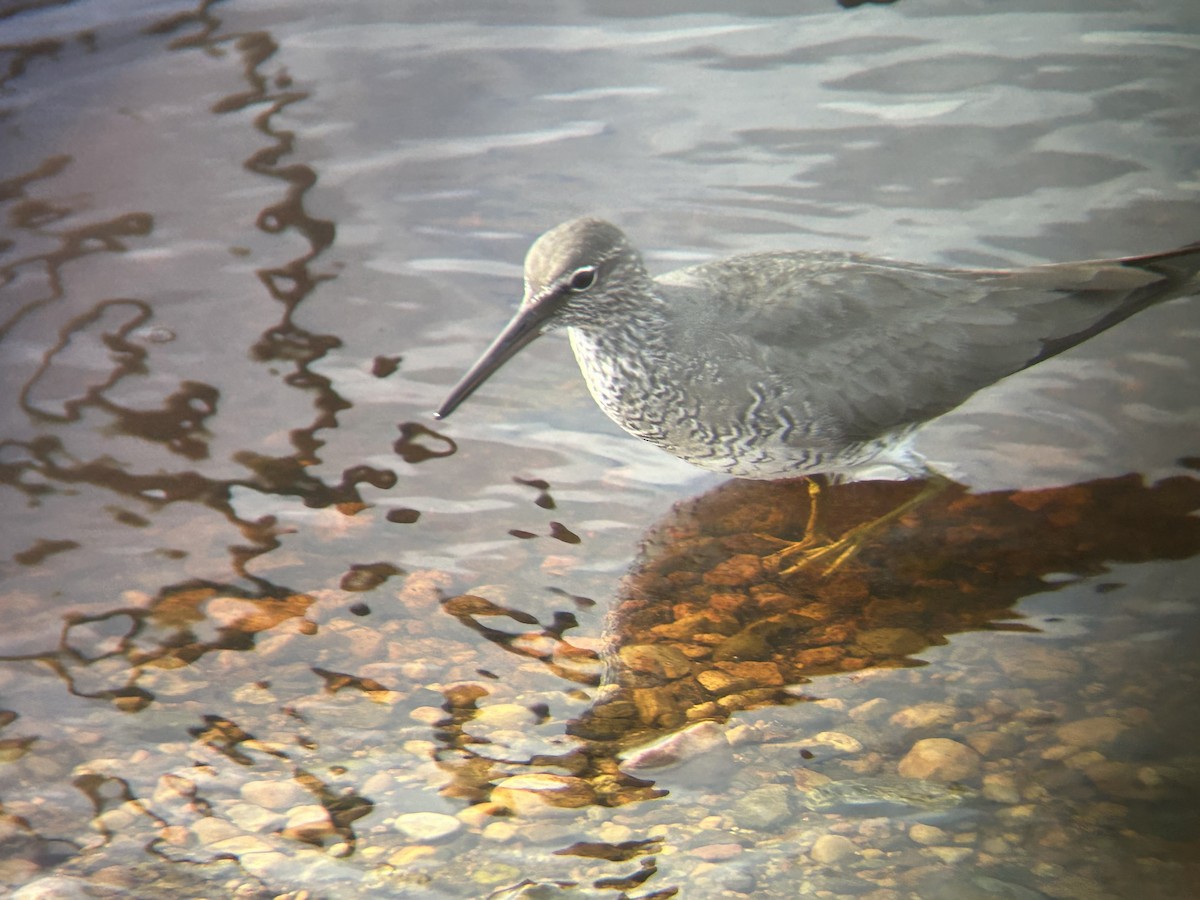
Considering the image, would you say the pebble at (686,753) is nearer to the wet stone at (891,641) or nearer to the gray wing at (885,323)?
the wet stone at (891,641)

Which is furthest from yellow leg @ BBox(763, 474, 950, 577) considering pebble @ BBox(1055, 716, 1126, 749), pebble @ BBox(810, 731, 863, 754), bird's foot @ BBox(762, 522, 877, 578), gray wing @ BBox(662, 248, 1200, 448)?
pebble @ BBox(1055, 716, 1126, 749)

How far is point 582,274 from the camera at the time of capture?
159 inches

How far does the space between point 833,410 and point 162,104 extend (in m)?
4.88

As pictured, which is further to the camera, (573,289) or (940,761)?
(573,289)

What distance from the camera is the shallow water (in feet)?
10.5

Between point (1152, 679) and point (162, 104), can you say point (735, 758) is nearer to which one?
point (1152, 679)

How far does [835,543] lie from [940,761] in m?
1.14

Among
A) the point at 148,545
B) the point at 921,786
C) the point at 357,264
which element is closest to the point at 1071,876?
the point at 921,786

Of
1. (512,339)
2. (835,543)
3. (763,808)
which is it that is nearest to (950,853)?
(763,808)

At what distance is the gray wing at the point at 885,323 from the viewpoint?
13.6 ft

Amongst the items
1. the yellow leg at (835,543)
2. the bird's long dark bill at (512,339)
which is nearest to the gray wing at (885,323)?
the yellow leg at (835,543)

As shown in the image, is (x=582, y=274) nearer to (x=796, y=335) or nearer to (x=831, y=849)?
(x=796, y=335)

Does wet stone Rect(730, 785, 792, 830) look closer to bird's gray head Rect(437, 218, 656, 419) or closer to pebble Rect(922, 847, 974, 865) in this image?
pebble Rect(922, 847, 974, 865)

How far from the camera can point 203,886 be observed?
3.03m
